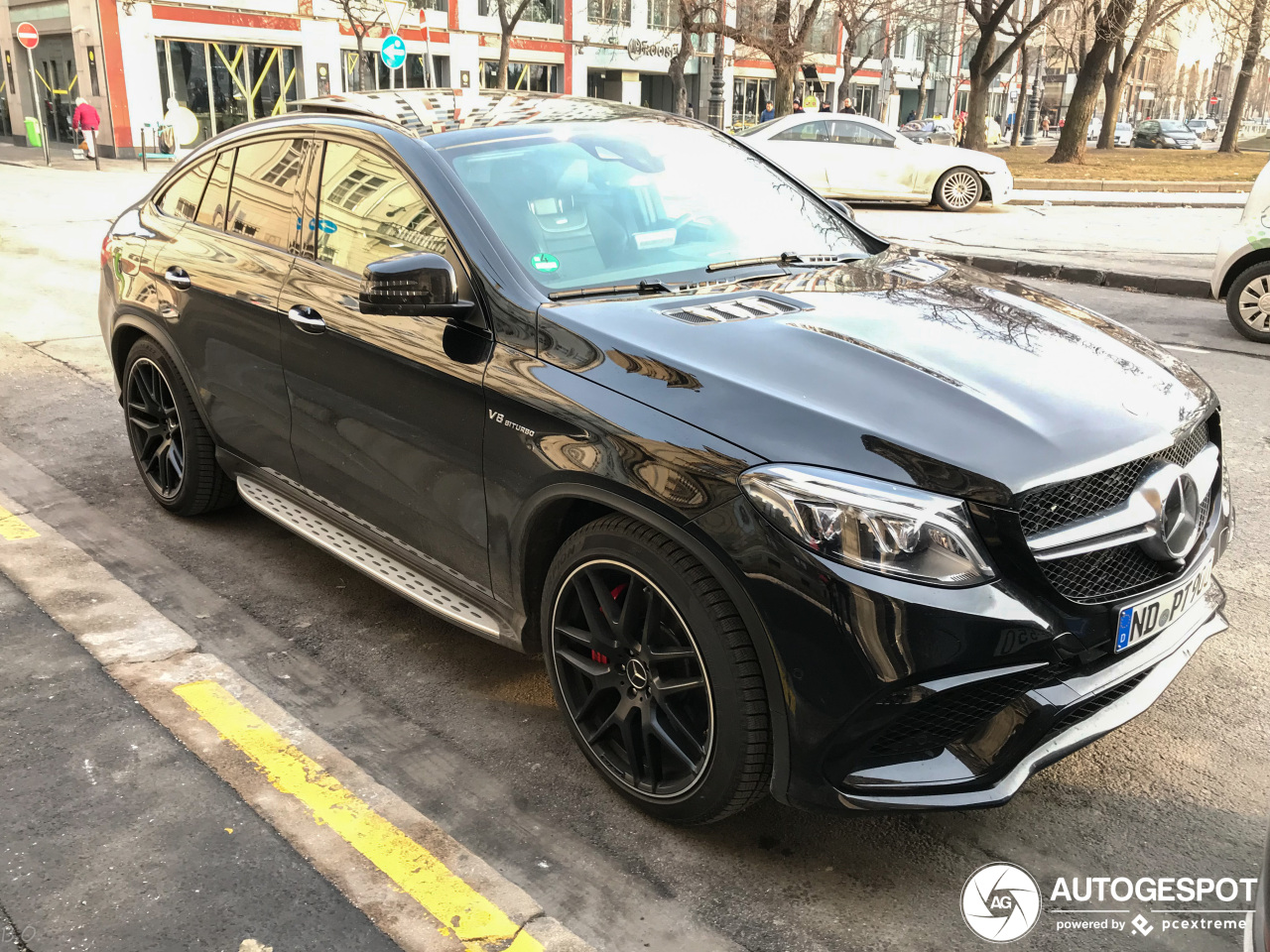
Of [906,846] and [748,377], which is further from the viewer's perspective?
[906,846]

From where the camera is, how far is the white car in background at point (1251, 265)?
27.6 ft

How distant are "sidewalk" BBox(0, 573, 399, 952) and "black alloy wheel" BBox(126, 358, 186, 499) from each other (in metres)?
1.50

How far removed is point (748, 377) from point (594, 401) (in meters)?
0.39

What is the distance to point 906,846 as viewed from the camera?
2803mm

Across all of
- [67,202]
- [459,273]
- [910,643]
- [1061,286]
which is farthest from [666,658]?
[67,202]

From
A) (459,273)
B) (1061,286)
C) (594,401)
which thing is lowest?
(1061,286)

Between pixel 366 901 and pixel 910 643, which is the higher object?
pixel 910 643

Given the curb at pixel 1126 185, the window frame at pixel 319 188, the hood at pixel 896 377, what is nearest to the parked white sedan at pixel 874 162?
the curb at pixel 1126 185

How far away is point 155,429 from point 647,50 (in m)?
46.3

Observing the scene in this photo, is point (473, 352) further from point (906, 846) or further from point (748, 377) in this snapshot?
point (906, 846)

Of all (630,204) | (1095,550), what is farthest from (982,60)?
(1095,550)

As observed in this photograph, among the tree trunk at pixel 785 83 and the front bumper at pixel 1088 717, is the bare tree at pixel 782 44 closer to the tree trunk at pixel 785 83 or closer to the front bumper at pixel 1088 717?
the tree trunk at pixel 785 83

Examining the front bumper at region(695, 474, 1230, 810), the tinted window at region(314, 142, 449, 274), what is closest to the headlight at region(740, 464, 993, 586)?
the front bumper at region(695, 474, 1230, 810)

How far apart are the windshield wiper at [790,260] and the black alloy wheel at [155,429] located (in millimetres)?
2431
